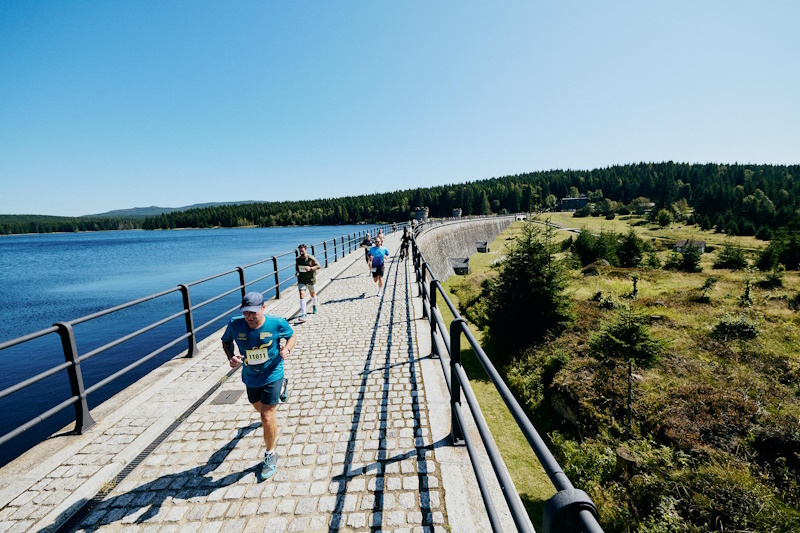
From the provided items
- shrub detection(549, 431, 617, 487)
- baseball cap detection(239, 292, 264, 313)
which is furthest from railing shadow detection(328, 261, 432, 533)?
shrub detection(549, 431, 617, 487)

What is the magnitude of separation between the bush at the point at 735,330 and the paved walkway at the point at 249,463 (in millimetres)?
17527

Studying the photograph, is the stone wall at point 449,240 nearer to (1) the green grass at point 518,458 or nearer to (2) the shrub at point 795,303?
(1) the green grass at point 518,458

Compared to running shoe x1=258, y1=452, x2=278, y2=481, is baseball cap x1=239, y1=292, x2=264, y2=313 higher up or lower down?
higher up

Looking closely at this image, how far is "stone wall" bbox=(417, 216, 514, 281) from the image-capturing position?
32.2 meters

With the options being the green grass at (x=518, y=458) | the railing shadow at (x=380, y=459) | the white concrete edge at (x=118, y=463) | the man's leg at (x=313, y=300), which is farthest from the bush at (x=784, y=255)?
the white concrete edge at (x=118, y=463)

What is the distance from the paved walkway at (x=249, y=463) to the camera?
3.19 meters

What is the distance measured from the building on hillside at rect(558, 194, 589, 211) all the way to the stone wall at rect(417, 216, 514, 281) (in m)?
57.6

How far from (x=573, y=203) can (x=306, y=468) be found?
480 feet

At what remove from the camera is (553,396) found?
496 inches

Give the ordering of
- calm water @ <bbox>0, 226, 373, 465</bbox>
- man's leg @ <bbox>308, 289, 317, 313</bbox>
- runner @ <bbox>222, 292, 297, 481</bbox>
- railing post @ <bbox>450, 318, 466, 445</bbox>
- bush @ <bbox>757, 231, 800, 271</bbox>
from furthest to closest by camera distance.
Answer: bush @ <bbox>757, 231, 800, 271</bbox> → calm water @ <bbox>0, 226, 373, 465</bbox> → man's leg @ <bbox>308, 289, 317, 313</bbox> → runner @ <bbox>222, 292, 297, 481</bbox> → railing post @ <bbox>450, 318, 466, 445</bbox>

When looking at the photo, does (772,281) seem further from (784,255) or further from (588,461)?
(588,461)

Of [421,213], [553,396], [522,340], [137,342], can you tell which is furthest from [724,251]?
[421,213]

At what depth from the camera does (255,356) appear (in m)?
3.80

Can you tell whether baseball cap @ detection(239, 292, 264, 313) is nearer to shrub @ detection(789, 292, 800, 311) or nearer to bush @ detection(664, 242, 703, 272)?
shrub @ detection(789, 292, 800, 311)
